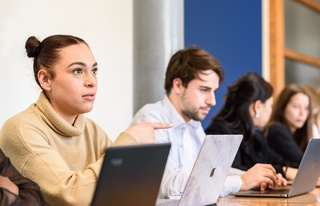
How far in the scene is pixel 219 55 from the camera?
4.26 meters

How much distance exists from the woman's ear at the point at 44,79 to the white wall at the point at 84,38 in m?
0.57

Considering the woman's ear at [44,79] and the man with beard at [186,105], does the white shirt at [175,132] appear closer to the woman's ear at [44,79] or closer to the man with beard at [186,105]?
the man with beard at [186,105]

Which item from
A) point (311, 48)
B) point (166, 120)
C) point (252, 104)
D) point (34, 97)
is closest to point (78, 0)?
point (34, 97)

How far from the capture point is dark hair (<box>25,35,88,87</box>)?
1.77 m

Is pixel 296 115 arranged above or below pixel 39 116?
below

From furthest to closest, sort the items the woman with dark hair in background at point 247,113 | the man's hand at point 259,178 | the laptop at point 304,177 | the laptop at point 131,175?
1. the woman with dark hair in background at point 247,113
2. the man's hand at point 259,178
3. the laptop at point 304,177
4. the laptop at point 131,175

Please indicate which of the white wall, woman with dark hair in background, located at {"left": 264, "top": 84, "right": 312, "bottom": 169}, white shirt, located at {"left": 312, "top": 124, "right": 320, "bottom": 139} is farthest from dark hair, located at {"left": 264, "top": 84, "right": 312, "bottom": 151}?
the white wall

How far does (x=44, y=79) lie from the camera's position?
1.79 metres

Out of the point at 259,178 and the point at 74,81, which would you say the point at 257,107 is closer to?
the point at 259,178

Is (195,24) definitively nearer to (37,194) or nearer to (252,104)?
(252,104)

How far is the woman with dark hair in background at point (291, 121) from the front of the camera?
3555 millimetres

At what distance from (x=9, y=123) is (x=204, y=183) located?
0.65 m

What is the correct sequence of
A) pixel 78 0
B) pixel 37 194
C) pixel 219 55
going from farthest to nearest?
pixel 219 55 < pixel 78 0 < pixel 37 194

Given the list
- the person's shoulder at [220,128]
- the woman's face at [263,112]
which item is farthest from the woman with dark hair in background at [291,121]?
the person's shoulder at [220,128]
